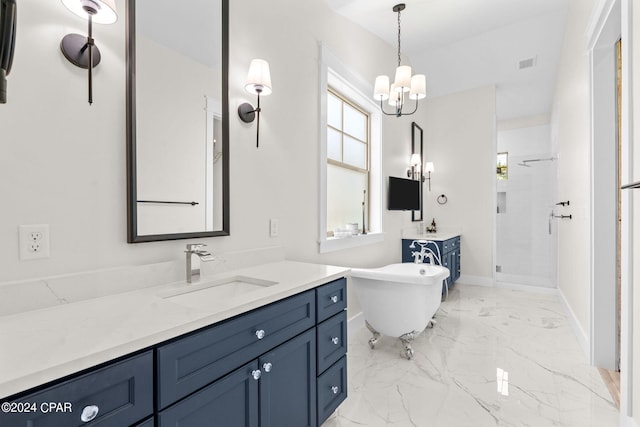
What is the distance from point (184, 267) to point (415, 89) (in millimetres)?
2308

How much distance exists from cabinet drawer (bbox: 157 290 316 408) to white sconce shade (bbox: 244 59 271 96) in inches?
48.2

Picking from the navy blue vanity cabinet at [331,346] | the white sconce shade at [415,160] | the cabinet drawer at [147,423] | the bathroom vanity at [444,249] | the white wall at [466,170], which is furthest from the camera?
the white wall at [466,170]

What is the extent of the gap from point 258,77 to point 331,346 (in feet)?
5.05

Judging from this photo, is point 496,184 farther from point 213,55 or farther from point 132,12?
point 132,12

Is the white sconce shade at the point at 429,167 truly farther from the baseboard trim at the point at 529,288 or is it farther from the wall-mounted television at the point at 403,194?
the baseboard trim at the point at 529,288

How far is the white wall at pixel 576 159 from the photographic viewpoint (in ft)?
8.17

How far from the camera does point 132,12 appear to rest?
1.35 meters

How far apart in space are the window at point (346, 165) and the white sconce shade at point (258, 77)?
121cm

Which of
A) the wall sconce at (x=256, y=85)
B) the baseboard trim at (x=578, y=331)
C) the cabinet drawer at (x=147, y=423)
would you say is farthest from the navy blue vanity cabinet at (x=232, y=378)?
the baseboard trim at (x=578, y=331)

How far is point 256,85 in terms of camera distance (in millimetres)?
1835

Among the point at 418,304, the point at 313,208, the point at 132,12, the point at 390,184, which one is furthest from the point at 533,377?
the point at 132,12

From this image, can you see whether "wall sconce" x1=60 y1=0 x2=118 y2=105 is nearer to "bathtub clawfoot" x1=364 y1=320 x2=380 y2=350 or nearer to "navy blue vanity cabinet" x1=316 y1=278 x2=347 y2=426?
"navy blue vanity cabinet" x1=316 y1=278 x2=347 y2=426

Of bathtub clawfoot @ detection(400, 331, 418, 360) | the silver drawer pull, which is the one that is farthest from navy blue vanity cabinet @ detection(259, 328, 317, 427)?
bathtub clawfoot @ detection(400, 331, 418, 360)

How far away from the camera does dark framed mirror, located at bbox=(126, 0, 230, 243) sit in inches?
53.9
